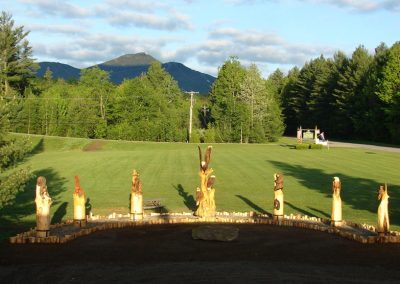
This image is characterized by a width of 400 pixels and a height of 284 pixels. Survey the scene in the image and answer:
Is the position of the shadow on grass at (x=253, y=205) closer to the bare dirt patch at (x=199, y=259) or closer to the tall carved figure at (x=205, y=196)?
the tall carved figure at (x=205, y=196)

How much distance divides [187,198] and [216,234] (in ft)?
28.2

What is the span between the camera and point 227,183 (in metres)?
26.9

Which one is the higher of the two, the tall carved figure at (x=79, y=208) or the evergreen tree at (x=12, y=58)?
the evergreen tree at (x=12, y=58)

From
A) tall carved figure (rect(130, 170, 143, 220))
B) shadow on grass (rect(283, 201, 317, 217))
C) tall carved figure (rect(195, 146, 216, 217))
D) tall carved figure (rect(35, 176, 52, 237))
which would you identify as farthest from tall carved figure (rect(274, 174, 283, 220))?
tall carved figure (rect(35, 176, 52, 237))

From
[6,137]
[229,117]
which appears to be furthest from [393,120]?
[6,137]

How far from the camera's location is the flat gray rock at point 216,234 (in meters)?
13.6

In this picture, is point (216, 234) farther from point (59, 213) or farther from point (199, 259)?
point (59, 213)

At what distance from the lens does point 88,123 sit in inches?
2928

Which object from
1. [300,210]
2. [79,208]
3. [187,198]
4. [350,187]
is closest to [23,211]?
[79,208]

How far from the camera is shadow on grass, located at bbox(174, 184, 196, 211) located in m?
20.1

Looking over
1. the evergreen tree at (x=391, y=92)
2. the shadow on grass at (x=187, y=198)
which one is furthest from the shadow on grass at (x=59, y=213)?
the evergreen tree at (x=391, y=92)

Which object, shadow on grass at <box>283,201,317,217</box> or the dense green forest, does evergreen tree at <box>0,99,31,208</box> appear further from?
the dense green forest

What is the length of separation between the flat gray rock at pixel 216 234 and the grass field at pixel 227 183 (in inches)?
209

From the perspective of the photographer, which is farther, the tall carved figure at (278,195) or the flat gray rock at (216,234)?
the tall carved figure at (278,195)
